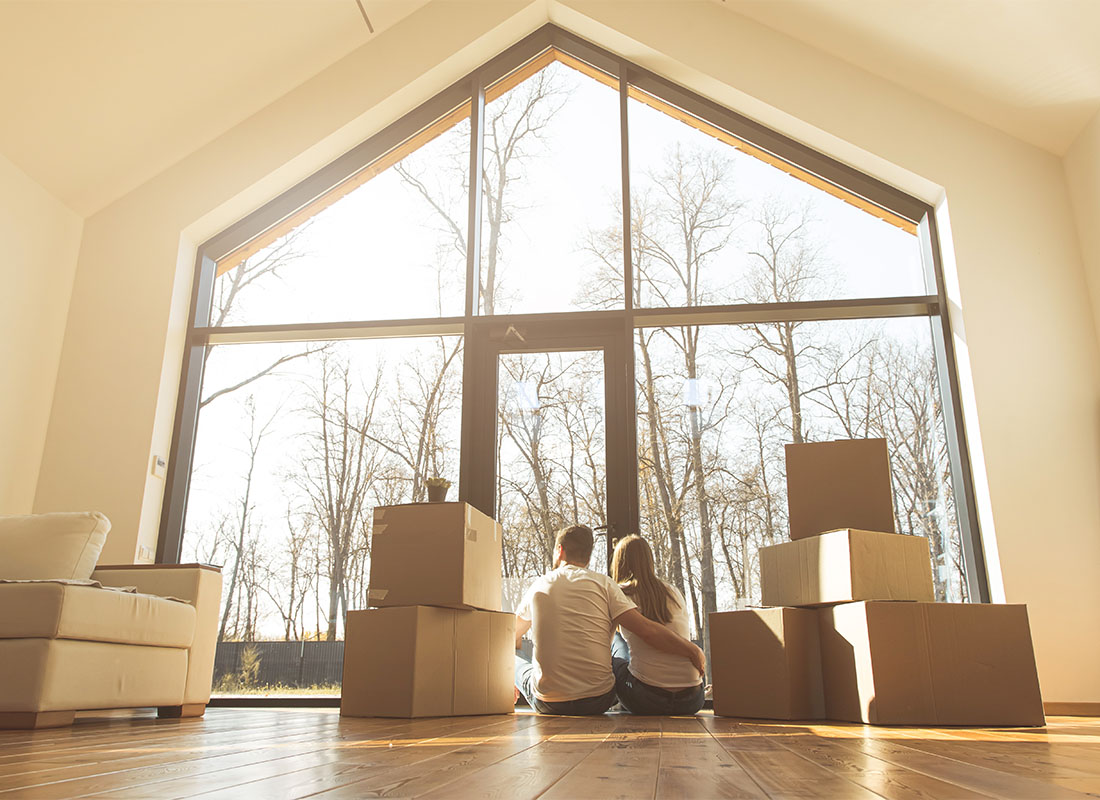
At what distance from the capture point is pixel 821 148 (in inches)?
181

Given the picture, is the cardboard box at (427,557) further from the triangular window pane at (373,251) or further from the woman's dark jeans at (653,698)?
the triangular window pane at (373,251)

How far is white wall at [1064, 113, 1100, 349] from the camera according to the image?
156 inches

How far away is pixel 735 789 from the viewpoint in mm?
1212

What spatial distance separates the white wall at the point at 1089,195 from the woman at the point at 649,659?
240cm

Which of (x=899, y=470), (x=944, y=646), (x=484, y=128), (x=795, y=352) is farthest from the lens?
(x=484, y=128)

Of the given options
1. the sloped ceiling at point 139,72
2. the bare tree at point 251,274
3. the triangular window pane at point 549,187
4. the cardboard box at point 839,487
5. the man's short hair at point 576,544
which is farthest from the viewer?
the bare tree at point 251,274

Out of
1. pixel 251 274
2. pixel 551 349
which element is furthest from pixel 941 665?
pixel 251 274

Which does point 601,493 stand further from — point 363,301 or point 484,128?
point 484,128

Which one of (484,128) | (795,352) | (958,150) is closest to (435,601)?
(795,352)

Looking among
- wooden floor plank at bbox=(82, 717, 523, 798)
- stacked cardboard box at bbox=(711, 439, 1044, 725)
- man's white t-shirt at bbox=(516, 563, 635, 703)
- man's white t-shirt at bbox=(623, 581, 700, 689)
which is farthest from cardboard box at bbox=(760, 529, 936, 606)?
wooden floor plank at bbox=(82, 717, 523, 798)

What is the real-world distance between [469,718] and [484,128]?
10.9 ft

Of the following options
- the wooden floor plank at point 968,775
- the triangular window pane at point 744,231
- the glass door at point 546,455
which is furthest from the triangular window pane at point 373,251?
the wooden floor plank at point 968,775

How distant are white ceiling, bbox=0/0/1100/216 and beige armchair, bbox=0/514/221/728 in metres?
2.15

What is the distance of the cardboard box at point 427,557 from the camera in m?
3.10
